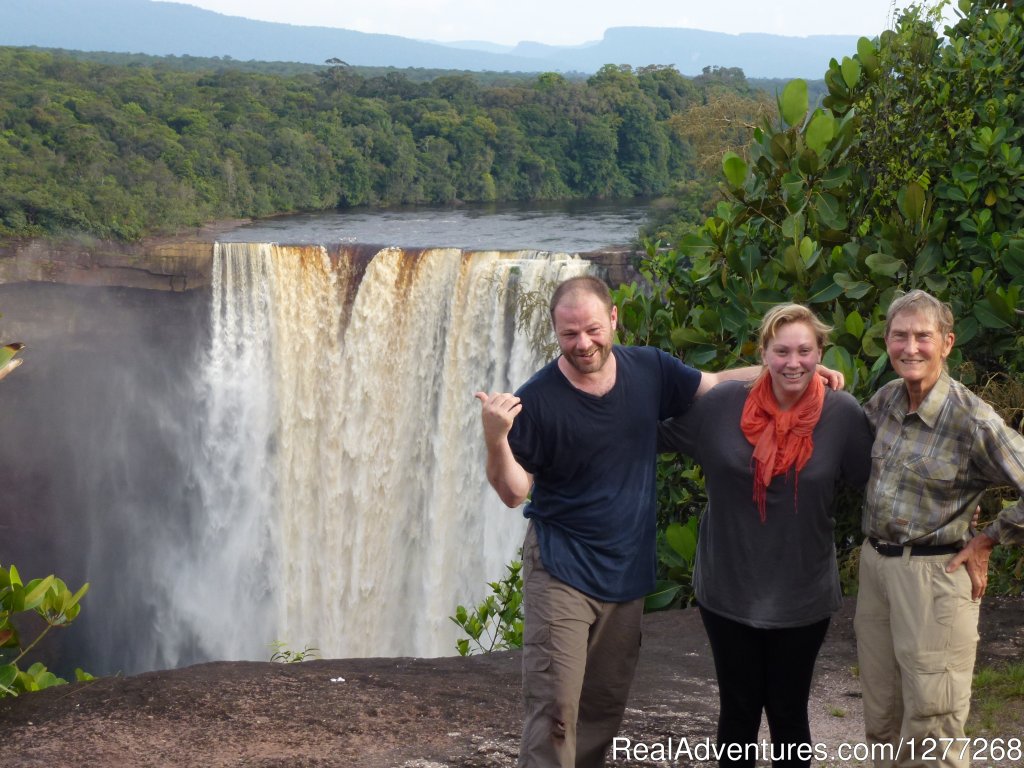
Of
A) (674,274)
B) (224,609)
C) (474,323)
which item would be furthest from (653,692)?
(224,609)

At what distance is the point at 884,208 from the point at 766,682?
8.24 ft

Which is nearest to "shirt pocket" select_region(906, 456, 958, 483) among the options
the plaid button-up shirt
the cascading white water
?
the plaid button-up shirt

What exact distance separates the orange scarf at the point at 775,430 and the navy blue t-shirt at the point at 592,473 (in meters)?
0.28

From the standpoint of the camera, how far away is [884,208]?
194 inches

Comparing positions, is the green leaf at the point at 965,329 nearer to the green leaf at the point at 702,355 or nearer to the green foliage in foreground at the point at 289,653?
the green leaf at the point at 702,355

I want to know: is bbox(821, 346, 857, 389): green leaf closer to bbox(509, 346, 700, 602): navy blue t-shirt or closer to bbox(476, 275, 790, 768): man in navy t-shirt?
bbox(476, 275, 790, 768): man in navy t-shirt

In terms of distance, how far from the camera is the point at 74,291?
69.9 ft

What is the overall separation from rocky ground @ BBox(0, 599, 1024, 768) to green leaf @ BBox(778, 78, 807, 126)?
6.95 ft

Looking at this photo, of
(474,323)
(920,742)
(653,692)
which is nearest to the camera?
(920,742)

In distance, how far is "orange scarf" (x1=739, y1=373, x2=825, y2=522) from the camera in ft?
9.62

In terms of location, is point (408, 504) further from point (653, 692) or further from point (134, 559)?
point (653, 692)

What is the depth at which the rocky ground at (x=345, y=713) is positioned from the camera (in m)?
3.88

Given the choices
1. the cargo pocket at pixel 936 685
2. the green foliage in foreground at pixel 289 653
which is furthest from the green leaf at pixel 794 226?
the green foliage in foreground at pixel 289 653

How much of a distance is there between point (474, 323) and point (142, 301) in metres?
8.50
